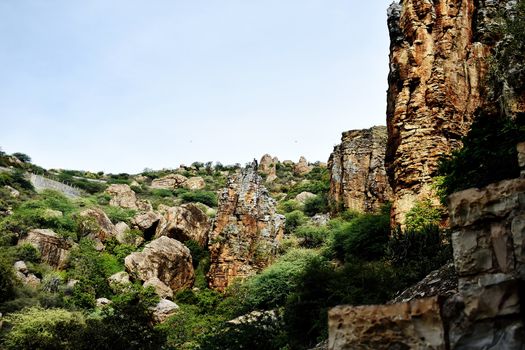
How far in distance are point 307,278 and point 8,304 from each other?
Result: 19714mm

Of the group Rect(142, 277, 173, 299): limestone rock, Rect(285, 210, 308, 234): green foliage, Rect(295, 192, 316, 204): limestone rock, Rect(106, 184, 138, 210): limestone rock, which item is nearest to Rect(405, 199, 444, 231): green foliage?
Rect(142, 277, 173, 299): limestone rock

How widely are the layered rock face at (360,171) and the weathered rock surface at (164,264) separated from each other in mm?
13500

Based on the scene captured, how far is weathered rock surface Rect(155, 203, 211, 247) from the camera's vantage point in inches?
1622

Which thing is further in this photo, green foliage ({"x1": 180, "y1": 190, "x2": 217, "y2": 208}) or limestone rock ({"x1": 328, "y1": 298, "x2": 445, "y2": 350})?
green foliage ({"x1": 180, "y1": 190, "x2": 217, "y2": 208})

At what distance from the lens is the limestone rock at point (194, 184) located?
271ft

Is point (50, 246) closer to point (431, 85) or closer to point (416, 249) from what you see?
point (431, 85)

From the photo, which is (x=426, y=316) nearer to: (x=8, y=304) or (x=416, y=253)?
(x=416, y=253)

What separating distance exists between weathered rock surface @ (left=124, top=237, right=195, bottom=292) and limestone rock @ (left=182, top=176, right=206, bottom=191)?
4454 cm

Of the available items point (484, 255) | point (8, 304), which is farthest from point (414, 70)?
point (8, 304)

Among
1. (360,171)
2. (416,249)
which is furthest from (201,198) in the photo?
(416,249)

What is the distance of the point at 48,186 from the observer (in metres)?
69.3

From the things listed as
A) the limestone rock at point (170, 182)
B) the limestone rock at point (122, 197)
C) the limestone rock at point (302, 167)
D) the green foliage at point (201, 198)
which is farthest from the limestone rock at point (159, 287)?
the limestone rock at point (302, 167)

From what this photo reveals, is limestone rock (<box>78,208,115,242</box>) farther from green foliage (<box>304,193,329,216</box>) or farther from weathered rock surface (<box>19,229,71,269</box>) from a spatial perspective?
green foliage (<box>304,193,329,216</box>)

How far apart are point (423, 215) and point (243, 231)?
18696 mm
